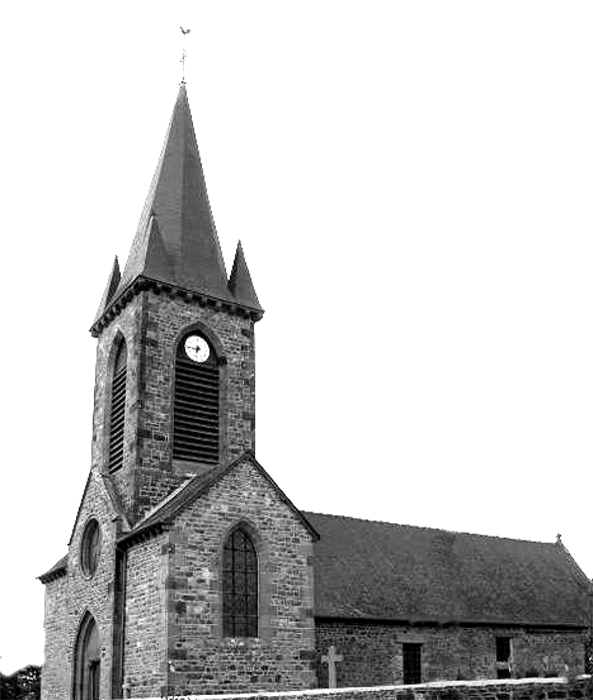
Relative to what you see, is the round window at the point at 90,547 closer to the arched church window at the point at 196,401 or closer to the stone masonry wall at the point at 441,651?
the arched church window at the point at 196,401

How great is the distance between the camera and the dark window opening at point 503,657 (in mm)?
27953

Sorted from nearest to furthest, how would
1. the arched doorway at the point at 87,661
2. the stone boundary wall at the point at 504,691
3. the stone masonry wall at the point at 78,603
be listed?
the stone boundary wall at the point at 504,691, the stone masonry wall at the point at 78,603, the arched doorway at the point at 87,661

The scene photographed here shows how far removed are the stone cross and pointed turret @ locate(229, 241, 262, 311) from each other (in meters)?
10.3

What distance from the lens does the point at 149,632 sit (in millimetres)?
20984

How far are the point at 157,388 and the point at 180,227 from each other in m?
5.87

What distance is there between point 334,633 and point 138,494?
6.73m

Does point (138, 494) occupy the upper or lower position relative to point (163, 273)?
lower

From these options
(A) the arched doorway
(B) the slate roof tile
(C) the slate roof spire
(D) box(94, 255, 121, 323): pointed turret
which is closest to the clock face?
(C) the slate roof spire

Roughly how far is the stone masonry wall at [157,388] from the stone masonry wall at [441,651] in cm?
594

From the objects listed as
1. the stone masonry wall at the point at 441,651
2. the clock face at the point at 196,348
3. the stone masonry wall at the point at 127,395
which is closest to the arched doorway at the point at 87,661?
the stone masonry wall at the point at 127,395

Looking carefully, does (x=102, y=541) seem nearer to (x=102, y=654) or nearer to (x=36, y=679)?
(x=102, y=654)

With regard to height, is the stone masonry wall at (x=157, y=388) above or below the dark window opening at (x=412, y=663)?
above

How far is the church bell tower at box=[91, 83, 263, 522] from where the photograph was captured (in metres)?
24.5

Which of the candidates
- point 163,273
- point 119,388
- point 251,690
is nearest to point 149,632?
point 251,690
